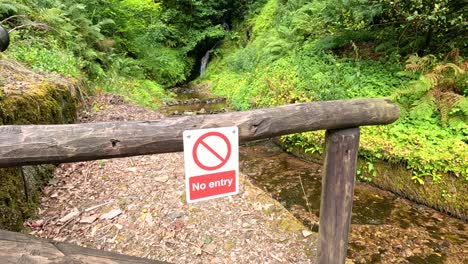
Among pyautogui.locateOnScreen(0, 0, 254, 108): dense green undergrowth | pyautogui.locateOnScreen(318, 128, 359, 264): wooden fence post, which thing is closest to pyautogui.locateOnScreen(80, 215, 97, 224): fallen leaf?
pyautogui.locateOnScreen(318, 128, 359, 264): wooden fence post

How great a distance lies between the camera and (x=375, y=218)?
14.3 ft

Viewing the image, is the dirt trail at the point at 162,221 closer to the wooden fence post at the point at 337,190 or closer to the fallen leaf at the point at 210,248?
the fallen leaf at the point at 210,248

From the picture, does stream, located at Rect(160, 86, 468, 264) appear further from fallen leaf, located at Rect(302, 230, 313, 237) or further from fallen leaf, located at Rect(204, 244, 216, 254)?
fallen leaf, located at Rect(204, 244, 216, 254)

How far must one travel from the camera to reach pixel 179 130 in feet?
5.38

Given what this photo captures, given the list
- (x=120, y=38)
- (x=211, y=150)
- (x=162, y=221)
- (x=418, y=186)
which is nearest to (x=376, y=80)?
(x=418, y=186)

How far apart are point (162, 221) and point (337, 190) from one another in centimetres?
195

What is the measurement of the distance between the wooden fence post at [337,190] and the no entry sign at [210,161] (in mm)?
734

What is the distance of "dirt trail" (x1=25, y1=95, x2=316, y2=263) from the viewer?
2.99 meters

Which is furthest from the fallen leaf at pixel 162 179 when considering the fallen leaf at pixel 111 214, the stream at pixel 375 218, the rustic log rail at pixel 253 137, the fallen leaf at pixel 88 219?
the rustic log rail at pixel 253 137

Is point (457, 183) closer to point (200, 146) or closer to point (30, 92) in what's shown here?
point (200, 146)

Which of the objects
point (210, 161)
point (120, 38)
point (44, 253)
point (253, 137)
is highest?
point (120, 38)

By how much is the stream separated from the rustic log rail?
6.08 feet

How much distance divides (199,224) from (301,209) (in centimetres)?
188

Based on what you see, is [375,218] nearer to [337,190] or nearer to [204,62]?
[337,190]
